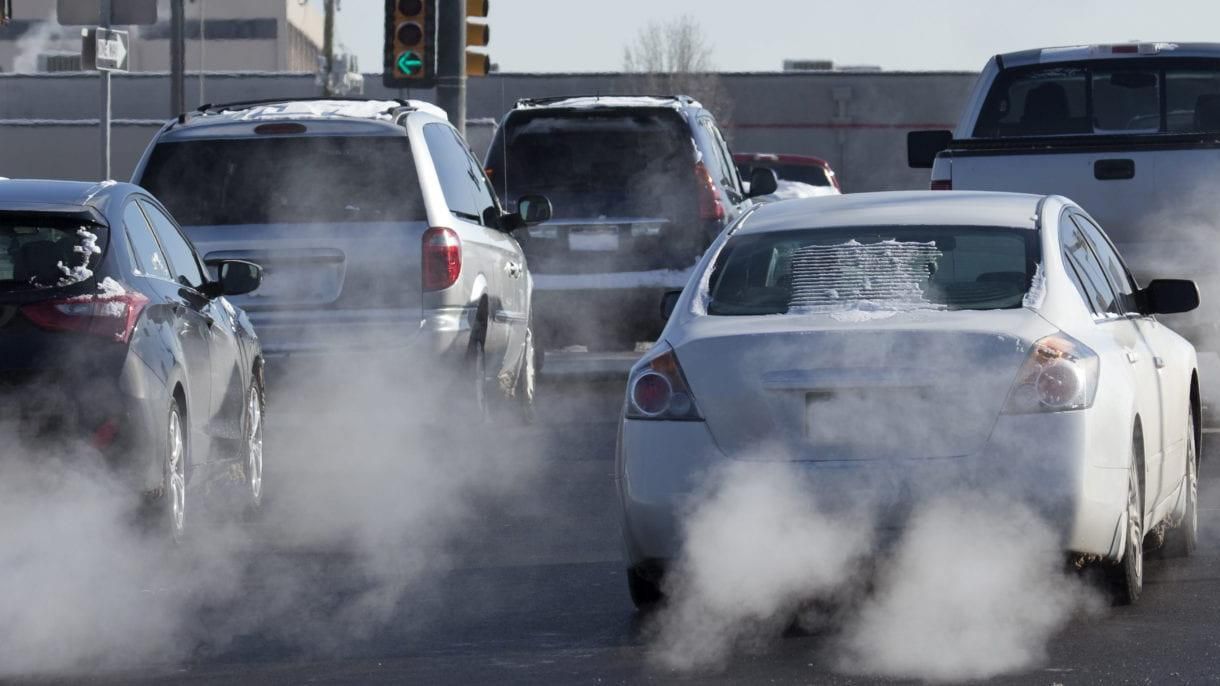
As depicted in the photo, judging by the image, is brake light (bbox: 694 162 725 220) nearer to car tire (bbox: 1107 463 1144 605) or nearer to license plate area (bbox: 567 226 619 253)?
license plate area (bbox: 567 226 619 253)

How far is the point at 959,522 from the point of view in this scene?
6.97 m

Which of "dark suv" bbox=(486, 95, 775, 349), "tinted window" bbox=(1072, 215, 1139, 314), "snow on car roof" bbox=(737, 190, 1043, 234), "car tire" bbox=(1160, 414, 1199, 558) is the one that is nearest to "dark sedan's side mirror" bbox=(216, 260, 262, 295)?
"snow on car roof" bbox=(737, 190, 1043, 234)

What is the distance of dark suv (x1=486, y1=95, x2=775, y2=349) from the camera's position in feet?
52.9

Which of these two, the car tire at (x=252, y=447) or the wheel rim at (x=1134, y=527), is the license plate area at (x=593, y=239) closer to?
the car tire at (x=252, y=447)

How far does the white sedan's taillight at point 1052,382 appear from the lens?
705 centimetres

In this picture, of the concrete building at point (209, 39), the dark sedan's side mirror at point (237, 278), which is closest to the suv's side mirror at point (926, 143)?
the dark sedan's side mirror at point (237, 278)

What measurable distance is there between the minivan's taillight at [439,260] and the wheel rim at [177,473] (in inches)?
127

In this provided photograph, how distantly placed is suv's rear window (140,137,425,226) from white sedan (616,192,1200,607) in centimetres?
426

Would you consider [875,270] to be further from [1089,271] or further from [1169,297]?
[1169,297]

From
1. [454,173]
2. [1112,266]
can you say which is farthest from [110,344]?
[454,173]

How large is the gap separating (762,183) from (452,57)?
3632 millimetres

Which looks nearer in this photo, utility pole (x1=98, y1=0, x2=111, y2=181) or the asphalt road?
the asphalt road

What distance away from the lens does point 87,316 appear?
26.2 feet

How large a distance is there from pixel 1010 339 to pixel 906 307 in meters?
0.50
